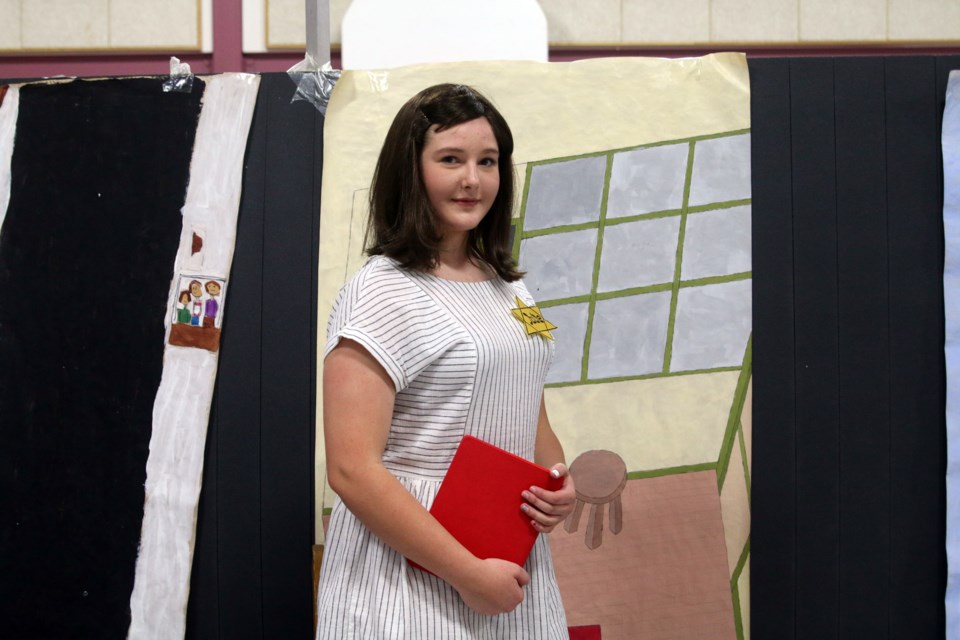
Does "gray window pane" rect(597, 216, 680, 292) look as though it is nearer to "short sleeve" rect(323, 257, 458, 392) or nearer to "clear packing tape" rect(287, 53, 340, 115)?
"clear packing tape" rect(287, 53, 340, 115)

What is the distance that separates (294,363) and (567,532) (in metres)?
0.77

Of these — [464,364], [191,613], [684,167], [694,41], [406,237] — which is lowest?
[191,613]

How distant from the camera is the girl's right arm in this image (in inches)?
42.3

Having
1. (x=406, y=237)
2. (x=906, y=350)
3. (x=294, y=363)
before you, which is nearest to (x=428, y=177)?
(x=406, y=237)

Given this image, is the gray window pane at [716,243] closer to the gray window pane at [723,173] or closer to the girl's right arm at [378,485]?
the gray window pane at [723,173]

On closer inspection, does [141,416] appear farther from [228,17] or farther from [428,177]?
[228,17]

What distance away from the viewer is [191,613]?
215cm

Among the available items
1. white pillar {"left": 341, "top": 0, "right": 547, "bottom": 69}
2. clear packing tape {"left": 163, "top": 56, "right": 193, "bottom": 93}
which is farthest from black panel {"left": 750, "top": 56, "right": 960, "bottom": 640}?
clear packing tape {"left": 163, "top": 56, "right": 193, "bottom": 93}

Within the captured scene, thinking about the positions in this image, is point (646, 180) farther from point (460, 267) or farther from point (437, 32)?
point (460, 267)

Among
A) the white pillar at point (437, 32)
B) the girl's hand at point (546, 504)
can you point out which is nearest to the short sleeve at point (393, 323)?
the girl's hand at point (546, 504)

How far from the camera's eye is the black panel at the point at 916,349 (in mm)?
2107

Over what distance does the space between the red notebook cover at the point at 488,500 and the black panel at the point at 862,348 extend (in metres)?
1.23

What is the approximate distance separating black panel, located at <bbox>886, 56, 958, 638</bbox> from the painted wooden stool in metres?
0.65

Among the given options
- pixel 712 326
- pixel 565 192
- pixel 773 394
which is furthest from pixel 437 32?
pixel 773 394
